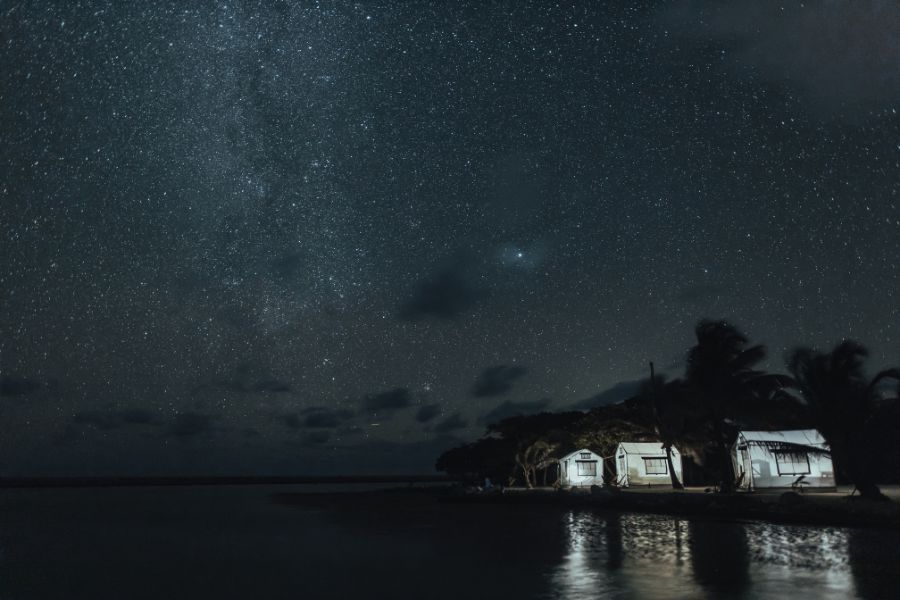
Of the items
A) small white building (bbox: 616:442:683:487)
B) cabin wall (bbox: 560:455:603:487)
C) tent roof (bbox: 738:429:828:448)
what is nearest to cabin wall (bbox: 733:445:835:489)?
tent roof (bbox: 738:429:828:448)

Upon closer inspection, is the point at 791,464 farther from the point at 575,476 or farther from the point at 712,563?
the point at 712,563

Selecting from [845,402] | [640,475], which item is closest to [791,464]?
[845,402]

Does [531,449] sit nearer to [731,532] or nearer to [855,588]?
[731,532]

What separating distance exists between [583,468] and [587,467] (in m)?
0.39

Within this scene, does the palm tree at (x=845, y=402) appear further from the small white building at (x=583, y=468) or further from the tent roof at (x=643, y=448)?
the small white building at (x=583, y=468)

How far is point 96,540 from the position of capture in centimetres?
3469

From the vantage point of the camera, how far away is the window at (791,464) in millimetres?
42062

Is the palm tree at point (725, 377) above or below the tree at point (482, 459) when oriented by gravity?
above

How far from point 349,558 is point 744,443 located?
3044cm

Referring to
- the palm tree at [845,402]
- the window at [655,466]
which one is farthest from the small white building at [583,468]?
the palm tree at [845,402]

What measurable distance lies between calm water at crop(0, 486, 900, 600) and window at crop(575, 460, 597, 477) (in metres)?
27.0

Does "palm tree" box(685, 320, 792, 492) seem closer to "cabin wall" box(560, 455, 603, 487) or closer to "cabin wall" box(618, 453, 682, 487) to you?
"cabin wall" box(618, 453, 682, 487)

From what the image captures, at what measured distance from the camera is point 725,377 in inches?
1572

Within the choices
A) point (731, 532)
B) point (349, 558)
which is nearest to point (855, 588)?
point (731, 532)
